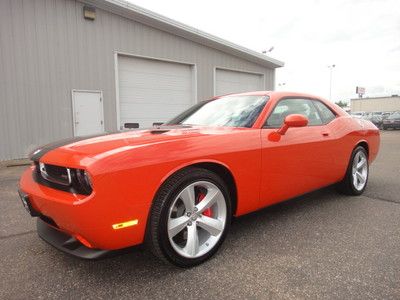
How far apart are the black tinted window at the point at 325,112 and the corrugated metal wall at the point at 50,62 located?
7076mm

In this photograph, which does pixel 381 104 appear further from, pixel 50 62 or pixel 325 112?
pixel 325 112

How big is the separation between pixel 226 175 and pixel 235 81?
1093 cm

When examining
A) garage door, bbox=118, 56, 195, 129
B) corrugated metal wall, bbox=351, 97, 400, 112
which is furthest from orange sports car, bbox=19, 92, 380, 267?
corrugated metal wall, bbox=351, 97, 400, 112

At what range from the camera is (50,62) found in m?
8.52

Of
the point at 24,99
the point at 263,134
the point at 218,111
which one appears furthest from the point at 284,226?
the point at 24,99

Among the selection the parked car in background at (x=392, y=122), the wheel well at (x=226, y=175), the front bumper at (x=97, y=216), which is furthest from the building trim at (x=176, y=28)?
the parked car in background at (x=392, y=122)

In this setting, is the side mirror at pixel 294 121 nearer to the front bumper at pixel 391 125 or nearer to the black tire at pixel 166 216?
the black tire at pixel 166 216

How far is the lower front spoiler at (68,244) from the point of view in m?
1.96

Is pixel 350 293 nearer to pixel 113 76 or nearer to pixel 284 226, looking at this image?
pixel 284 226

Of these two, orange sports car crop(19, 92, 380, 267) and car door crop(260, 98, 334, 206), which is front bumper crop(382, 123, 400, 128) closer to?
car door crop(260, 98, 334, 206)

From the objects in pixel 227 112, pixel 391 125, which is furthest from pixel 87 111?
pixel 391 125

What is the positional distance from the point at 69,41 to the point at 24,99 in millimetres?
1991

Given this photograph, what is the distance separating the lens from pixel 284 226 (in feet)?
10.3

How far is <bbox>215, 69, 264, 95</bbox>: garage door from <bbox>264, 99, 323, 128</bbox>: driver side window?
8.66 meters
